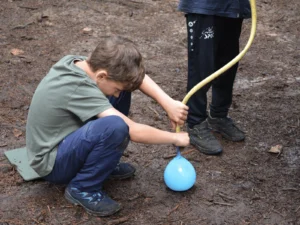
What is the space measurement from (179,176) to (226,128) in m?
0.76

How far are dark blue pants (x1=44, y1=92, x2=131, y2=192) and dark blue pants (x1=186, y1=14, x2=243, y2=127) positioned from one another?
79 centimetres

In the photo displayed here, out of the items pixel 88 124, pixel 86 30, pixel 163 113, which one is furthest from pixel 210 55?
pixel 86 30

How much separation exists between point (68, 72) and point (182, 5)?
2.88 feet

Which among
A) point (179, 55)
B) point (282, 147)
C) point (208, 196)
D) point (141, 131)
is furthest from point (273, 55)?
point (141, 131)

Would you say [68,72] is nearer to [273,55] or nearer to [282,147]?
[282,147]

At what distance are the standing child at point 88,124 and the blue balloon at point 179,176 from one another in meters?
0.26

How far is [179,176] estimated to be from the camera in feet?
9.02

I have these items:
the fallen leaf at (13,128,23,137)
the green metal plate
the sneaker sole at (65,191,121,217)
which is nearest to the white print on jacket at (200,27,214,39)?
the sneaker sole at (65,191,121,217)

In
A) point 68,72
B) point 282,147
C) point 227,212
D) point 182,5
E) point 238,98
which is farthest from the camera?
point 238,98

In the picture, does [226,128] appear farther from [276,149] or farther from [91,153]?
[91,153]

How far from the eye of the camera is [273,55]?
4.72 metres

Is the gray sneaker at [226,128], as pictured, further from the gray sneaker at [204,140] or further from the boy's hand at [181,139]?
the boy's hand at [181,139]

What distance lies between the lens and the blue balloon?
2752mm

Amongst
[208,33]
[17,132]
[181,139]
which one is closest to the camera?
[181,139]
